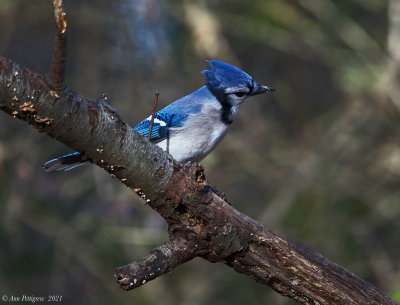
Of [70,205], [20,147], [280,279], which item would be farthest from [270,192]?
[280,279]

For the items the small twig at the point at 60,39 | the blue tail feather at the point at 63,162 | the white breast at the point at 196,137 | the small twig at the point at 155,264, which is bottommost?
the blue tail feather at the point at 63,162

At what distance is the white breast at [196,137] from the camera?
299cm

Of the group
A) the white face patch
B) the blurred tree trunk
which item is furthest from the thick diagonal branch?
the blurred tree trunk

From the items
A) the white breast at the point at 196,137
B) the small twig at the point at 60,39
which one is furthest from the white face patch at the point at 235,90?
the small twig at the point at 60,39

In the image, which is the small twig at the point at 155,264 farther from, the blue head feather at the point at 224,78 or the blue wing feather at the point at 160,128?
the blue head feather at the point at 224,78

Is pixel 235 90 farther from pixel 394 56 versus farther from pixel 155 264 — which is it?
pixel 394 56

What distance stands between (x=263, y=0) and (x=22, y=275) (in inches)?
123

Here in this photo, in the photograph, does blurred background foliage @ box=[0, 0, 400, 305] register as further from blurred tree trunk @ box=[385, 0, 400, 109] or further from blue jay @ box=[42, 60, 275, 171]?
blue jay @ box=[42, 60, 275, 171]

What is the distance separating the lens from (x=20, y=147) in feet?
14.4

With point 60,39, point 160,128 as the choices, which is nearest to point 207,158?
point 160,128

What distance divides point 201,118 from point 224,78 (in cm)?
33

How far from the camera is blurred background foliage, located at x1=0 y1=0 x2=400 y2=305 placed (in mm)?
4555

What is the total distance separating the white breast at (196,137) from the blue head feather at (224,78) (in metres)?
0.20

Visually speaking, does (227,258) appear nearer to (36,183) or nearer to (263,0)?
(36,183)
